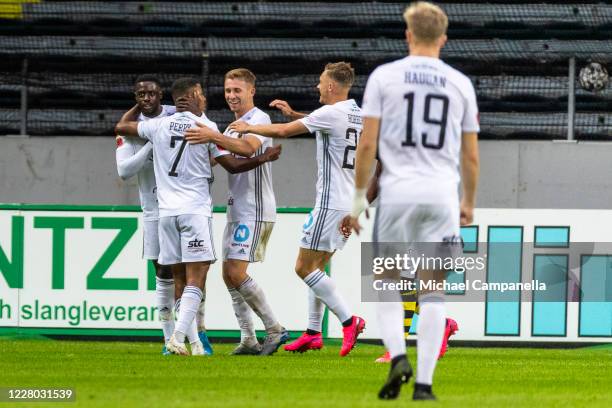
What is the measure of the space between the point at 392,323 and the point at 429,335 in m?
0.20

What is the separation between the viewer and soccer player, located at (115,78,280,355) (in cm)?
887

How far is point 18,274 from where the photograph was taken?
36.9 feet

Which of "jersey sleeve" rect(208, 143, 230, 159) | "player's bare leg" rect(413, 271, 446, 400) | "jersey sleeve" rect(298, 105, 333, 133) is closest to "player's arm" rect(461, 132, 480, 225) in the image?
"player's bare leg" rect(413, 271, 446, 400)

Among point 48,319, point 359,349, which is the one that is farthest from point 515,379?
point 48,319

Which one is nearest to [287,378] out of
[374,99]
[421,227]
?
[421,227]

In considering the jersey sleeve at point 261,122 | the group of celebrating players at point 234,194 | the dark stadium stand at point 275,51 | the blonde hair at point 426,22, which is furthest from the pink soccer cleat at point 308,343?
the dark stadium stand at point 275,51

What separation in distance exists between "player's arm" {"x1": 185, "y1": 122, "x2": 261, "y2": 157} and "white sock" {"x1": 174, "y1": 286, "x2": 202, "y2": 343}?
39.7 inches

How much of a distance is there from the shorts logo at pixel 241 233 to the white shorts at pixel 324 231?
0.41 metres

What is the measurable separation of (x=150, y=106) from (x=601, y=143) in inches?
214

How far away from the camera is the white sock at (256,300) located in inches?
363

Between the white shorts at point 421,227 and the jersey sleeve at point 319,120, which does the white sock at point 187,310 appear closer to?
the jersey sleeve at point 319,120

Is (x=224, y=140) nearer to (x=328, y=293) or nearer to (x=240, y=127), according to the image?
(x=240, y=127)

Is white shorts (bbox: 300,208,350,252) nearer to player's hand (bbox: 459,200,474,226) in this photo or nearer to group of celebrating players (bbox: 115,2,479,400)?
group of celebrating players (bbox: 115,2,479,400)

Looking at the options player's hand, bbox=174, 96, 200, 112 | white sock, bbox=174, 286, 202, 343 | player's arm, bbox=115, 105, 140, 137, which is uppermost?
player's hand, bbox=174, 96, 200, 112
